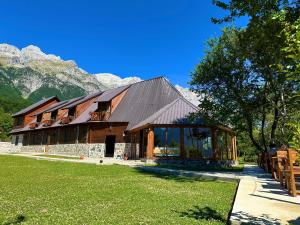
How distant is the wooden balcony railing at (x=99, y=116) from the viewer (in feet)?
107

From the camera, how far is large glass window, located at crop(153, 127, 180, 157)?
2475 cm

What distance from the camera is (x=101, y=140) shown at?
3212 cm

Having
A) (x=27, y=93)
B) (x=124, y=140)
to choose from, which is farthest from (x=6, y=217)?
(x=27, y=93)

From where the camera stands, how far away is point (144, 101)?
33188 mm

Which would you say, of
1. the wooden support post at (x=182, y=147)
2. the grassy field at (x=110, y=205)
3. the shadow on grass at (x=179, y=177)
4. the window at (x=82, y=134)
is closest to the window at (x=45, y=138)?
the window at (x=82, y=134)

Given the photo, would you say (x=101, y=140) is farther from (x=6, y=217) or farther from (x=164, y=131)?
(x=6, y=217)

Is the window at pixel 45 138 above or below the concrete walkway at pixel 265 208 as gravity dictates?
above

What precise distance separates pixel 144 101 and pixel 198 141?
10.8 meters

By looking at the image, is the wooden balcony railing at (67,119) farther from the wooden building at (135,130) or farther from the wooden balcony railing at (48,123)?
the wooden balcony railing at (48,123)

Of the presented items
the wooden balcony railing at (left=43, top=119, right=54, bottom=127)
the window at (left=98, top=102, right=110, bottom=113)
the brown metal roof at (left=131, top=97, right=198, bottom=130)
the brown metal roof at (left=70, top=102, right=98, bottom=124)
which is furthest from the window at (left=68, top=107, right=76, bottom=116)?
the brown metal roof at (left=131, top=97, right=198, bottom=130)

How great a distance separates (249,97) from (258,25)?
7.15 m

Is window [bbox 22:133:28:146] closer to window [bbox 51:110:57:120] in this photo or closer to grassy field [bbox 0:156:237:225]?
window [bbox 51:110:57:120]

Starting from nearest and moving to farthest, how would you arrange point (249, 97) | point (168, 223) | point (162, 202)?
point (168, 223) < point (162, 202) < point (249, 97)

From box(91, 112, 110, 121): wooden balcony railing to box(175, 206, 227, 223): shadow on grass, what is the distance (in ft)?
89.1
